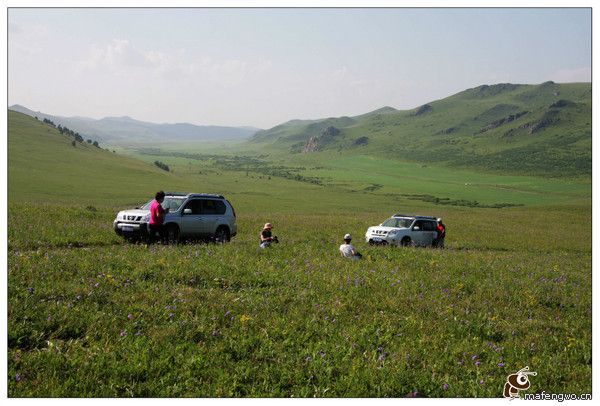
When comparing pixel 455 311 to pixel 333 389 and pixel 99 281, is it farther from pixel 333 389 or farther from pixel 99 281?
pixel 99 281

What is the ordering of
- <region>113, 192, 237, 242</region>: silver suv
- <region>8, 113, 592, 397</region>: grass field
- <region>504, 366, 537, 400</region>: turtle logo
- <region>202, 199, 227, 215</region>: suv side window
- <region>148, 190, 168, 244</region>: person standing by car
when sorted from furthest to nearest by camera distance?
<region>202, 199, 227, 215</region>: suv side window
<region>113, 192, 237, 242</region>: silver suv
<region>148, 190, 168, 244</region>: person standing by car
<region>504, 366, 537, 400</region>: turtle logo
<region>8, 113, 592, 397</region>: grass field

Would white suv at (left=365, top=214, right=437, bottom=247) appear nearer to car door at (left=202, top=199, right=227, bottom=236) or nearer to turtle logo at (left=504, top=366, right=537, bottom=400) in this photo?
car door at (left=202, top=199, right=227, bottom=236)

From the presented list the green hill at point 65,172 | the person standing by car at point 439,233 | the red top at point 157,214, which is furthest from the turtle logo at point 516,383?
the green hill at point 65,172

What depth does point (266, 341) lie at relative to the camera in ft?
26.2

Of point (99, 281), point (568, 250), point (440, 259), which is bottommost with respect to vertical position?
point (568, 250)

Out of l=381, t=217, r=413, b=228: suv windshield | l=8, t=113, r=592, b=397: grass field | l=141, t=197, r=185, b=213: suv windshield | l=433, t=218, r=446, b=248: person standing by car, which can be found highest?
l=141, t=197, r=185, b=213: suv windshield

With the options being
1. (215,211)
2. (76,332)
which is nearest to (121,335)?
(76,332)

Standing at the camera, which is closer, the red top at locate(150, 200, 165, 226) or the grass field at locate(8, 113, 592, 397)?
the grass field at locate(8, 113, 592, 397)

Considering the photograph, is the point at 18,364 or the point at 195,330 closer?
the point at 18,364

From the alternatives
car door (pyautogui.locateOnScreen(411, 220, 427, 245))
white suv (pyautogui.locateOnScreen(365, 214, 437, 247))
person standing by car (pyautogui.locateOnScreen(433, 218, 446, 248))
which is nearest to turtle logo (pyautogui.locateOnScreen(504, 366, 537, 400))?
white suv (pyautogui.locateOnScreen(365, 214, 437, 247))

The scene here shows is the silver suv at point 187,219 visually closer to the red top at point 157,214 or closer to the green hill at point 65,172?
the red top at point 157,214

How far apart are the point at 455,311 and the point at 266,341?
5066 mm

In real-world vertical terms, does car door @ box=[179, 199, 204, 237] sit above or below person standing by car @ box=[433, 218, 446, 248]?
above

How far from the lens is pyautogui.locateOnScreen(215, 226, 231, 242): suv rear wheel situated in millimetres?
20922
